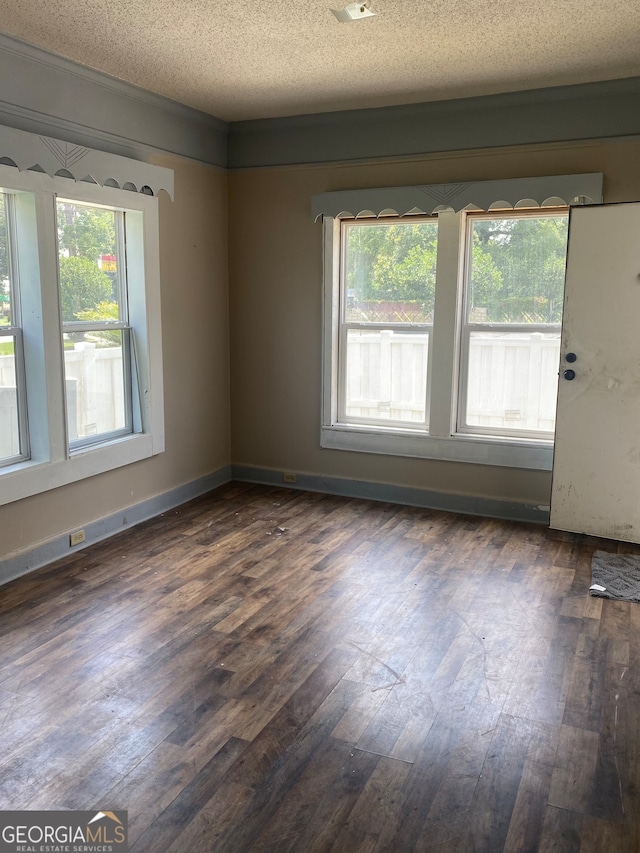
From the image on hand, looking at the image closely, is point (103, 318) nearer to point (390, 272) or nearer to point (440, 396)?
point (390, 272)

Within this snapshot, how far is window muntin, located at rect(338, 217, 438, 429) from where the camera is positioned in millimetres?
4852

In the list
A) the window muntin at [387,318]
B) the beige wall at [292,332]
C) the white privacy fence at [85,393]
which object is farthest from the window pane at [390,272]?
the white privacy fence at [85,393]

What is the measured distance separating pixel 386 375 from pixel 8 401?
2.56 metres

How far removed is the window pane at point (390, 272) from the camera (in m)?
4.82

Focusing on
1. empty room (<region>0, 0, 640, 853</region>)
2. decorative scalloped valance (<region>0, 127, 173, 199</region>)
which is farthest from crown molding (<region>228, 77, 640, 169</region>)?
decorative scalloped valance (<region>0, 127, 173, 199</region>)

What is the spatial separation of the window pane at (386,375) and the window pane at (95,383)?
1.68 meters

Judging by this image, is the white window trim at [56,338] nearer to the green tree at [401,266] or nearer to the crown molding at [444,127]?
the crown molding at [444,127]

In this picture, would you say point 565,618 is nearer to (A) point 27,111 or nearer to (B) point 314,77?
(B) point 314,77

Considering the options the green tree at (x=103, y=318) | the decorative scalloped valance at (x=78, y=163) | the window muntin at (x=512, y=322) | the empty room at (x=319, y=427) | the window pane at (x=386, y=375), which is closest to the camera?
the empty room at (x=319, y=427)

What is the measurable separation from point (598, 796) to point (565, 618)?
123 centimetres

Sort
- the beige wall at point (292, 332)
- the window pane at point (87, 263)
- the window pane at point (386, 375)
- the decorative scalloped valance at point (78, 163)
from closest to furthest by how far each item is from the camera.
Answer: the decorative scalloped valance at point (78, 163) < the window pane at point (87, 263) < the beige wall at point (292, 332) < the window pane at point (386, 375)

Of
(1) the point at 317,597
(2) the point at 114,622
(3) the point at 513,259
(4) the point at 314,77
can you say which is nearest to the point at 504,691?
(1) the point at 317,597

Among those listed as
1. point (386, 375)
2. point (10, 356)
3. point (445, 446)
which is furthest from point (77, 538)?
point (445, 446)

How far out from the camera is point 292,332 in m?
5.27
